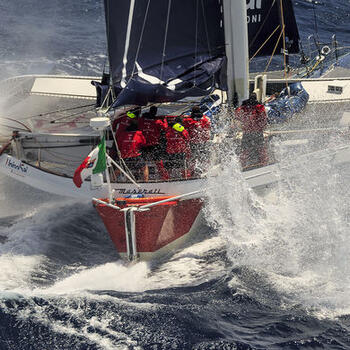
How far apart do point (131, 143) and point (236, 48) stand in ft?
8.64

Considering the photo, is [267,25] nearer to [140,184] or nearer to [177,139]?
[177,139]

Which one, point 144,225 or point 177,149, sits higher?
point 177,149

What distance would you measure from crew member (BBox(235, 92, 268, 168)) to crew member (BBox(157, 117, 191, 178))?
100 cm

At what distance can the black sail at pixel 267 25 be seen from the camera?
14.2 metres

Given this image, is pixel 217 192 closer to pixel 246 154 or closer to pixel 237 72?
pixel 246 154

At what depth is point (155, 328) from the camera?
8.41 meters

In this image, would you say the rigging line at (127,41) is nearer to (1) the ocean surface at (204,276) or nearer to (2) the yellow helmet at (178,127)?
(2) the yellow helmet at (178,127)

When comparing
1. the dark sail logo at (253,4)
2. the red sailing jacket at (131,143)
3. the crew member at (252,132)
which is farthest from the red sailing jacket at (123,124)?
the dark sail logo at (253,4)

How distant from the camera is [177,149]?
10.7 meters

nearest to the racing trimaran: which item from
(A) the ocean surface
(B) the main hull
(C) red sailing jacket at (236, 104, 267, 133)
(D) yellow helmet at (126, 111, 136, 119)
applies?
(B) the main hull

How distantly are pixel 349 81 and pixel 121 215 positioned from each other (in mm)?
6935

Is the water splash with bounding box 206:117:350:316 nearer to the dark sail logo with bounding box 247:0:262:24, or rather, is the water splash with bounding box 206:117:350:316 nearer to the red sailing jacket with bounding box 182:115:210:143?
the red sailing jacket with bounding box 182:115:210:143

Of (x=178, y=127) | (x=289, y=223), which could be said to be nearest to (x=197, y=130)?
(x=178, y=127)

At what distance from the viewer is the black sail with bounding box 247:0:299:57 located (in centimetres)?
1416
